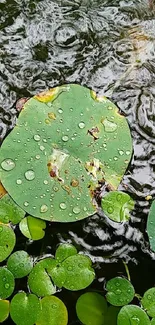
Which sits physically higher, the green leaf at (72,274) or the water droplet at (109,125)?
the water droplet at (109,125)

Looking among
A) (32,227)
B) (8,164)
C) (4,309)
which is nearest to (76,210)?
(32,227)

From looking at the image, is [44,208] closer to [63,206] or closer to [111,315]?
[63,206]

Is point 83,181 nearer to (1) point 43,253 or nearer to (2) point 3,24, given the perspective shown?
(1) point 43,253

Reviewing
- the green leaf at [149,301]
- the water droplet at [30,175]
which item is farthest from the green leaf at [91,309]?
the water droplet at [30,175]

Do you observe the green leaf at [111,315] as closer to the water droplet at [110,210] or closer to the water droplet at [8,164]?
the water droplet at [110,210]

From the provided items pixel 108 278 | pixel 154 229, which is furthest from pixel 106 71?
pixel 108 278

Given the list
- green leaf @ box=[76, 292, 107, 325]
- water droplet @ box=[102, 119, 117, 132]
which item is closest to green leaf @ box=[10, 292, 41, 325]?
green leaf @ box=[76, 292, 107, 325]

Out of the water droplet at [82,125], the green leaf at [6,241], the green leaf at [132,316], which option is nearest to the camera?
the green leaf at [132,316]

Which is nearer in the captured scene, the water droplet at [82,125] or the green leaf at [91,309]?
the green leaf at [91,309]
